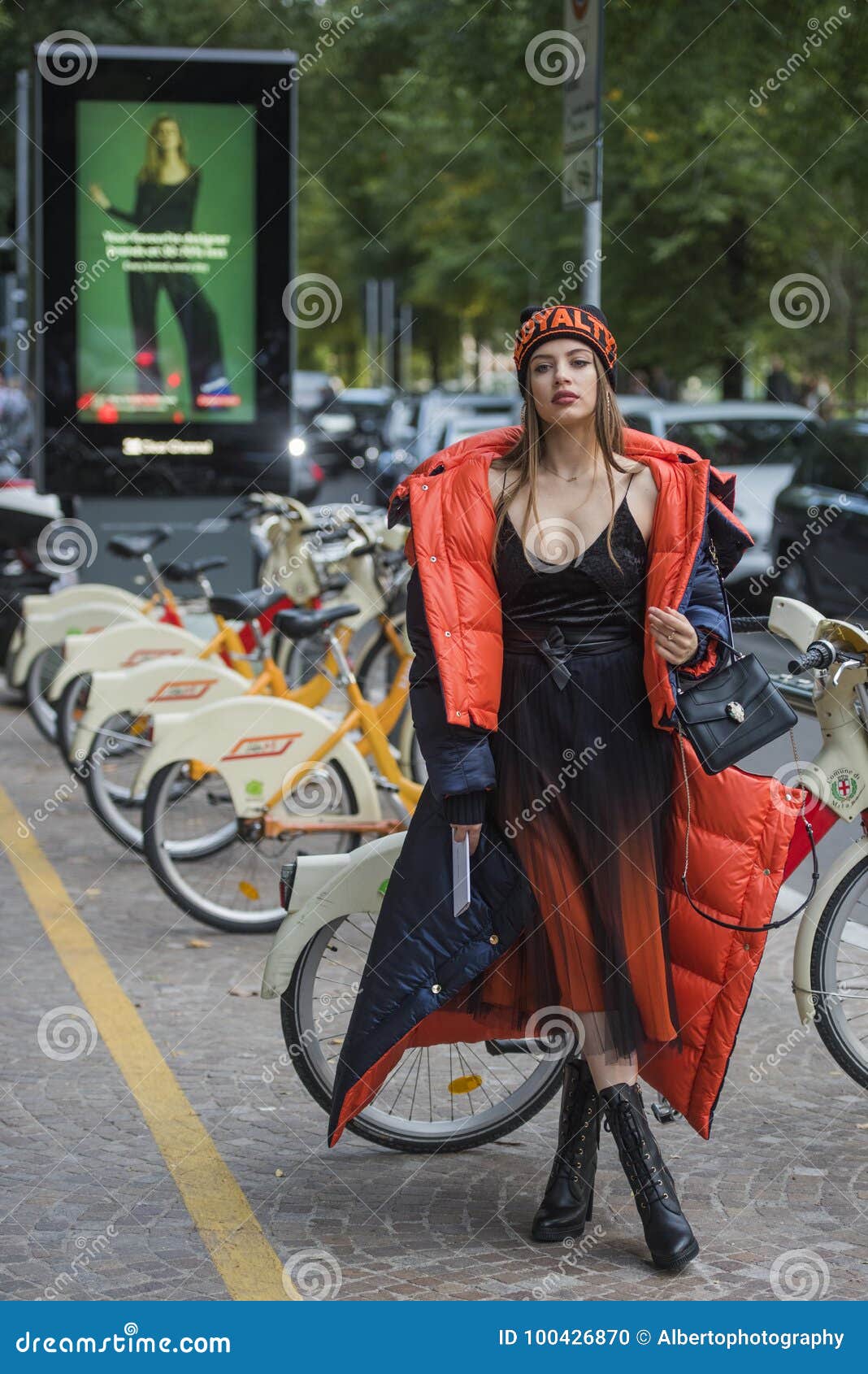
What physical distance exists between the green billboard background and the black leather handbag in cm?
828

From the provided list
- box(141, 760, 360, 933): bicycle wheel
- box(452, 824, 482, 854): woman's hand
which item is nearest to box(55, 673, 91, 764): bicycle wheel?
box(141, 760, 360, 933): bicycle wheel

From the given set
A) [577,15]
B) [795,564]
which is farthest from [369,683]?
[795,564]

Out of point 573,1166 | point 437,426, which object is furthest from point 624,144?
point 573,1166

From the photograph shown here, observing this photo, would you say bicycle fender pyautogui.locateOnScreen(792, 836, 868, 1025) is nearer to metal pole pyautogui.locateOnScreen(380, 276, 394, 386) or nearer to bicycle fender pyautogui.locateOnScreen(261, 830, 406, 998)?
bicycle fender pyautogui.locateOnScreen(261, 830, 406, 998)

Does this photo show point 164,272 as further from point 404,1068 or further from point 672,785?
point 672,785

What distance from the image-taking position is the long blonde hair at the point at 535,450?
3855mm

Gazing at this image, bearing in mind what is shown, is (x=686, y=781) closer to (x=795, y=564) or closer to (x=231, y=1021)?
→ (x=231, y=1021)

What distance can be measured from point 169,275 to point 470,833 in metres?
8.43

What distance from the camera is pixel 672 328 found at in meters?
27.4

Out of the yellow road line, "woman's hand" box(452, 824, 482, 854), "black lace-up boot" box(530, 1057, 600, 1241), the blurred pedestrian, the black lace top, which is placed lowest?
the yellow road line

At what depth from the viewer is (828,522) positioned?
13.7 m

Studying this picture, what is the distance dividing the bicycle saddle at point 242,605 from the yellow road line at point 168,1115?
1255 mm

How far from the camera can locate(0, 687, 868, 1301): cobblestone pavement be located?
3.77 meters

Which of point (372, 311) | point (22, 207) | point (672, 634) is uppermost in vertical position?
point (22, 207)
